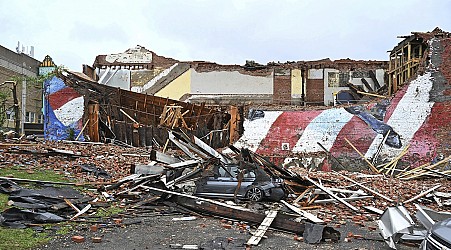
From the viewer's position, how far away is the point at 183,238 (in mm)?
7480

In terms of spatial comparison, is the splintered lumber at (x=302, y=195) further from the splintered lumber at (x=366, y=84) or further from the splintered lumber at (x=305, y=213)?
the splintered lumber at (x=366, y=84)

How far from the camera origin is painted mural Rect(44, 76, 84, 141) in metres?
24.4

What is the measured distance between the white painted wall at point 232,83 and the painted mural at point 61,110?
47.8ft

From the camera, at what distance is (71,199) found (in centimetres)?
946

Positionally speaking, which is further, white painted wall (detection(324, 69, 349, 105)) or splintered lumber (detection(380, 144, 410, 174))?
white painted wall (detection(324, 69, 349, 105))

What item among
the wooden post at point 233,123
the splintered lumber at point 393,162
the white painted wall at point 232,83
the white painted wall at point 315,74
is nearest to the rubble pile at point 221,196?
the splintered lumber at point 393,162

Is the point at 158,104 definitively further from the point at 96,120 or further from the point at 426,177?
the point at 426,177

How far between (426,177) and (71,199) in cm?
1269

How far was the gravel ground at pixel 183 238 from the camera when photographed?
6.89m

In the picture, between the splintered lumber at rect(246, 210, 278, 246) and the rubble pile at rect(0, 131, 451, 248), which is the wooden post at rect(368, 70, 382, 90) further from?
the splintered lumber at rect(246, 210, 278, 246)

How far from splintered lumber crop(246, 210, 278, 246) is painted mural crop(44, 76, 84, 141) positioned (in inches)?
719

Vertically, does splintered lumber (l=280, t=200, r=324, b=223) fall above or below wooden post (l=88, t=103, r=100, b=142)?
below

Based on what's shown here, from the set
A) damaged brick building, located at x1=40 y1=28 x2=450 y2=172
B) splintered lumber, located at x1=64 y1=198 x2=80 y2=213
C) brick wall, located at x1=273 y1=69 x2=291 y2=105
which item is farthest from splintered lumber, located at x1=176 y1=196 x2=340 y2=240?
brick wall, located at x1=273 y1=69 x2=291 y2=105

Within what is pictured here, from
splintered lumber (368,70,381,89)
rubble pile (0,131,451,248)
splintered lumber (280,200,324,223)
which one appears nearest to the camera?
rubble pile (0,131,451,248)
